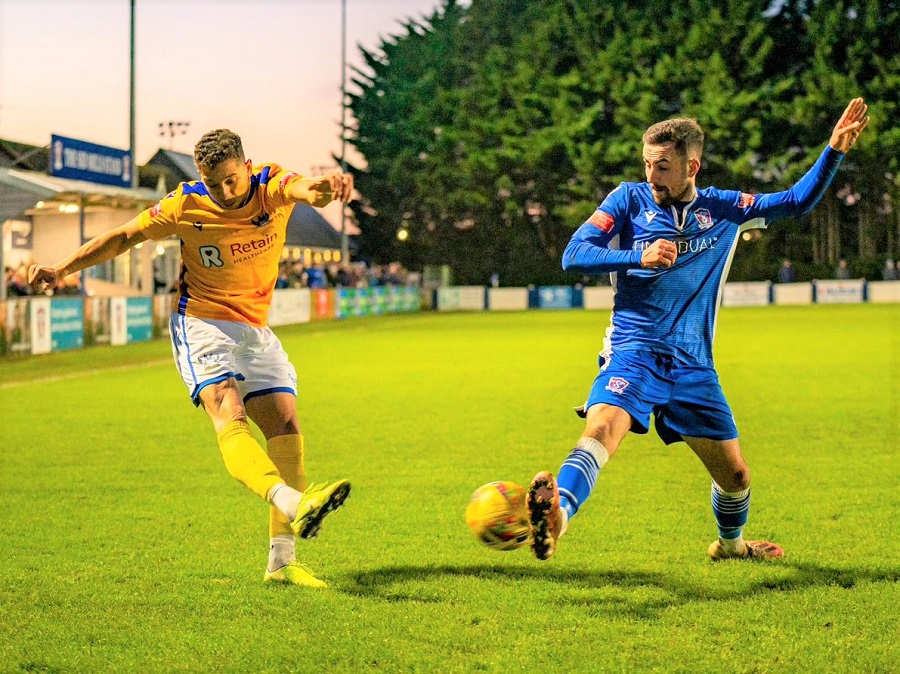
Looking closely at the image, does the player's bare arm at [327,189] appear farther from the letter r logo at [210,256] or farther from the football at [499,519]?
the football at [499,519]

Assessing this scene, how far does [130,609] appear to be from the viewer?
5234mm

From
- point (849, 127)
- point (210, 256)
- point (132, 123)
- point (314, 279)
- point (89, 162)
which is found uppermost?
point (132, 123)

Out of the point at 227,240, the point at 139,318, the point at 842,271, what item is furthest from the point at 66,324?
the point at 842,271

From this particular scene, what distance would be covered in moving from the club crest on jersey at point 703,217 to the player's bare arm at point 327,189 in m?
1.67

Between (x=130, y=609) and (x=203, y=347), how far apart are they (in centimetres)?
127

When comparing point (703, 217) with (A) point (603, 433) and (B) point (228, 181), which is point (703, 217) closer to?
(A) point (603, 433)

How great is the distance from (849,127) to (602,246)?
140 cm

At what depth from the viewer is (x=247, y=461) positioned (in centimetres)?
514

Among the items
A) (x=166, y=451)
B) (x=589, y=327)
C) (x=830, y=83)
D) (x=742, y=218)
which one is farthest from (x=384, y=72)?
(x=742, y=218)

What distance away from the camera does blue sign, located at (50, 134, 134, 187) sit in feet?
89.7

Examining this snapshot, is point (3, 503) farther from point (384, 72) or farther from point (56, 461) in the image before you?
point (384, 72)

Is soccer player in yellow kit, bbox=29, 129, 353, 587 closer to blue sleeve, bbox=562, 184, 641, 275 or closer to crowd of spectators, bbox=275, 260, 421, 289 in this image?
blue sleeve, bbox=562, 184, 641, 275

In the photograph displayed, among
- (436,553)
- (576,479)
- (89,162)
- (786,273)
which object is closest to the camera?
(576,479)

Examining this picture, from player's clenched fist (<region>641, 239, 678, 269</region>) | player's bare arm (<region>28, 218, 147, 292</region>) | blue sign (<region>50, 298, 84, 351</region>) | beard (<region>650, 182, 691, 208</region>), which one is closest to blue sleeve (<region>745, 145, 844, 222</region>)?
beard (<region>650, 182, 691, 208</region>)
